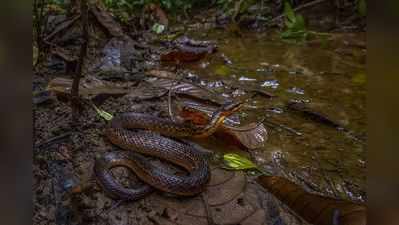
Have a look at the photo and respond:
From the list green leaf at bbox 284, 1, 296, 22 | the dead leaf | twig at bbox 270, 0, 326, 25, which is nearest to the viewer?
the dead leaf

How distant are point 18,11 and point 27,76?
0.33 feet

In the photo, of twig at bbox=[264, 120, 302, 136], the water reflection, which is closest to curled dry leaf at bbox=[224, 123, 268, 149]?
the water reflection

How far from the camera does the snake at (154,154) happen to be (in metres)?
2.52

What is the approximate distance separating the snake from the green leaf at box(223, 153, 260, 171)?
0.58ft

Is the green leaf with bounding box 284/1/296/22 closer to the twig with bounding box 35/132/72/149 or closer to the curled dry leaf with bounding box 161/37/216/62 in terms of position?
the curled dry leaf with bounding box 161/37/216/62

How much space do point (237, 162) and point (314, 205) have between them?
0.69 meters

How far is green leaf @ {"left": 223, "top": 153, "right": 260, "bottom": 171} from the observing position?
284cm

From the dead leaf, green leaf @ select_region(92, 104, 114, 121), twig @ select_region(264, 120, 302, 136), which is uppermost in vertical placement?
the dead leaf

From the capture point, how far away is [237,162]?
2877mm

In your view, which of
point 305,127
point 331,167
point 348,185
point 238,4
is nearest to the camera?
point 348,185

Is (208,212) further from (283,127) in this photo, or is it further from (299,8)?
(299,8)

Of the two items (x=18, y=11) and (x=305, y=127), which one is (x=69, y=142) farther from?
(x=18, y=11)

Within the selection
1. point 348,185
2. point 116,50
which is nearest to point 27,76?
point 348,185

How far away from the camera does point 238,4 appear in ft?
25.1
